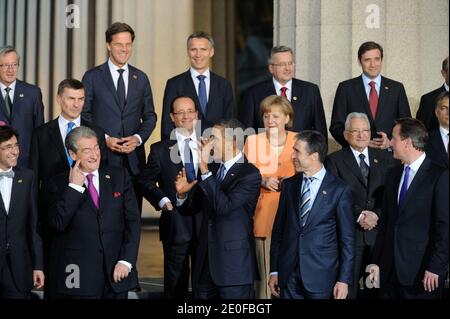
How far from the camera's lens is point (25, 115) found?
8.78 metres

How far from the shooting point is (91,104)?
351 inches

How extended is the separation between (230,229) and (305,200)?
21.2 inches

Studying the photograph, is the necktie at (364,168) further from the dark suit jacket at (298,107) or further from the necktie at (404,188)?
the necktie at (404,188)

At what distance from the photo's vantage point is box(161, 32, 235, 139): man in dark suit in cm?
890

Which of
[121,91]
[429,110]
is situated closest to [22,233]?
[121,91]

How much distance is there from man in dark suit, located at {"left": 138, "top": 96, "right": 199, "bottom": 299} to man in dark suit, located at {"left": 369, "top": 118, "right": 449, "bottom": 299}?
1528 millimetres

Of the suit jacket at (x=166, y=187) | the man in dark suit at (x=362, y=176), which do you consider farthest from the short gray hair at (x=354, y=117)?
the suit jacket at (x=166, y=187)

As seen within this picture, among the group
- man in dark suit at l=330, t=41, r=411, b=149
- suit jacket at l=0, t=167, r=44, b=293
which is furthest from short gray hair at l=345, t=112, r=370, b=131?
suit jacket at l=0, t=167, r=44, b=293

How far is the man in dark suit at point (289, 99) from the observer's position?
8.91 metres

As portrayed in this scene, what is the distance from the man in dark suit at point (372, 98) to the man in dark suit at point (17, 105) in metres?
2.28

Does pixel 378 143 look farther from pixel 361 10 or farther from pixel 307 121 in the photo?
pixel 361 10

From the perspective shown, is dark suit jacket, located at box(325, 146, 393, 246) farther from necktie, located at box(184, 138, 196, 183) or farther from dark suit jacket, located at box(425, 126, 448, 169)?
necktie, located at box(184, 138, 196, 183)

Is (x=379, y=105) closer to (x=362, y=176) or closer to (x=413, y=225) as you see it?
(x=362, y=176)
